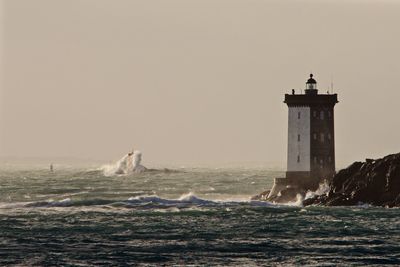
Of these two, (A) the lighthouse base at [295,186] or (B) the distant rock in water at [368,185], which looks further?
(A) the lighthouse base at [295,186]

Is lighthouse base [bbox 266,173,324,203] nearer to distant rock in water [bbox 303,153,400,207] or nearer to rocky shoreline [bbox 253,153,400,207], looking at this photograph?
rocky shoreline [bbox 253,153,400,207]

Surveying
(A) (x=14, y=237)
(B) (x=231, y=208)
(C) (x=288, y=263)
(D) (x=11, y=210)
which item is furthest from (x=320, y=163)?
(C) (x=288, y=263)

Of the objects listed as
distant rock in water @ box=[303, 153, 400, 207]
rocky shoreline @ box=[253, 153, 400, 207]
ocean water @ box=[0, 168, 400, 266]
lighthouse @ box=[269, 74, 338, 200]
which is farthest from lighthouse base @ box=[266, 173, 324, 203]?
distant rock in water @ box=[303, 153, 400, 207]

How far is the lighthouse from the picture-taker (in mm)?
92875

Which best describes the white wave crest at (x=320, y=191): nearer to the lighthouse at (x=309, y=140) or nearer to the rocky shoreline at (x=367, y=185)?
the lighthouse at (x=309, y=140)

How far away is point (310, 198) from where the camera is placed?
89.5 m

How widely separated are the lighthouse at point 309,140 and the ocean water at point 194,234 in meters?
4.38

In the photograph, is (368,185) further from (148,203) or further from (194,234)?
(194,234)

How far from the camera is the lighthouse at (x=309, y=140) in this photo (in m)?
92.9

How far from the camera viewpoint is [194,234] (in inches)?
2581

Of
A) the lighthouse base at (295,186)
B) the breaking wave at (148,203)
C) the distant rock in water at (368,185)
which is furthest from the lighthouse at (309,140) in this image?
the distant rock in water at (368,185)

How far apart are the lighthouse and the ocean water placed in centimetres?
438

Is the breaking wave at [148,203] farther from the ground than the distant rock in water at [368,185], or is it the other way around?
the distant rock in water at [368,185]

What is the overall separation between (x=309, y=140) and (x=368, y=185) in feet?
31.6
